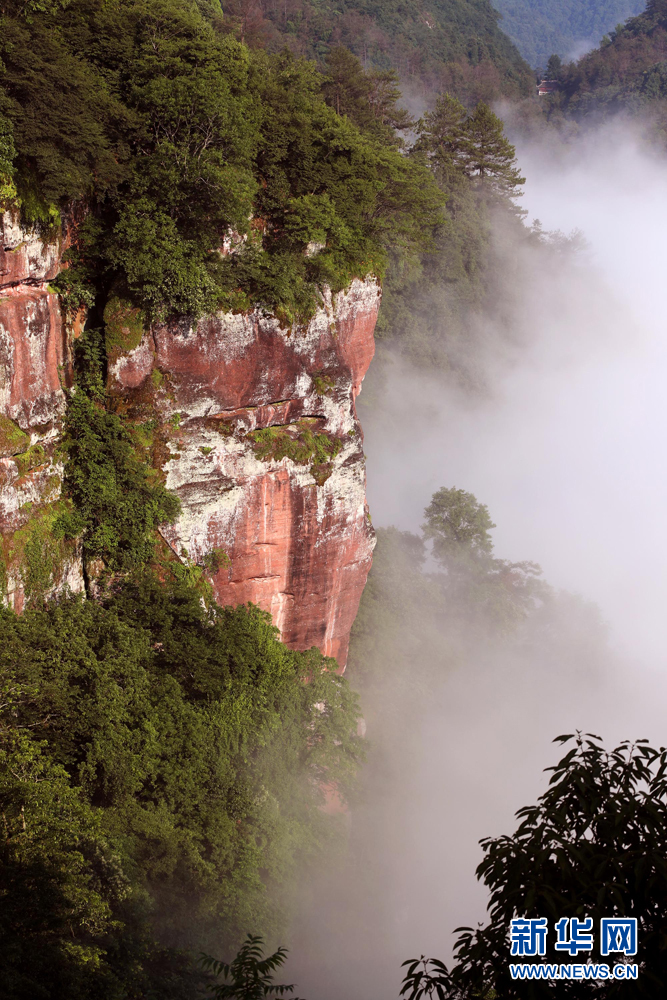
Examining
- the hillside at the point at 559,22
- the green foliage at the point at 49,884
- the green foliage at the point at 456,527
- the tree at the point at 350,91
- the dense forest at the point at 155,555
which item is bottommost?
the green foliage at the point at 49,884

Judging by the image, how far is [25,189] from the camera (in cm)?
A: 1608

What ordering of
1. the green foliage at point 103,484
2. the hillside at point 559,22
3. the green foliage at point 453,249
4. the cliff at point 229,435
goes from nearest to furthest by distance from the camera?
the cliff at point 229,435
the green foliage at point 103,484
the green foliage at point 453,249
the hillside at point 559,22

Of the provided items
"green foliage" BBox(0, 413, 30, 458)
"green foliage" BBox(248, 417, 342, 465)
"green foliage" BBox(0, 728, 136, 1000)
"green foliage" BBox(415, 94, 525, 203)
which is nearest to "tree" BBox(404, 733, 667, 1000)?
"green foliage" BBox(0, 728, 136, 1000)

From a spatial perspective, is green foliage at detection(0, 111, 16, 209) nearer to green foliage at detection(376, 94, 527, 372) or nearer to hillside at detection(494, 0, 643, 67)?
green foliage at detection(376, 94, 527, 372)

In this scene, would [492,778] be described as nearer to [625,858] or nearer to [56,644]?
[56,644]

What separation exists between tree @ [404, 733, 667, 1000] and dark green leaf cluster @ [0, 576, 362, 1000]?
6.52 metres

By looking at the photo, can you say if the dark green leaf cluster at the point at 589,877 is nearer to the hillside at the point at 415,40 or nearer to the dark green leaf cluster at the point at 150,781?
the dark green leaf cluster at the point at 150,781

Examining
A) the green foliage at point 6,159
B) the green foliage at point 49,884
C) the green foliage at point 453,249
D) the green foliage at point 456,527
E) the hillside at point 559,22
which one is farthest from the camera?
the hillside at point 559,22

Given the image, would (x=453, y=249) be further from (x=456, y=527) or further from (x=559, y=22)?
(x=559, y=22)

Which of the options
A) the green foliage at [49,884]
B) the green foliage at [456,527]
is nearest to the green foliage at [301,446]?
the green foliage at [49,884]

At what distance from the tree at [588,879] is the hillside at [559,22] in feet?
613

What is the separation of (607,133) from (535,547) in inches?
2584

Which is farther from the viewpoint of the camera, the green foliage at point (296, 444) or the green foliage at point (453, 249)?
the green foliage at point (453, 249)

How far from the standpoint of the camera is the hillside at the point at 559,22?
168300mm
